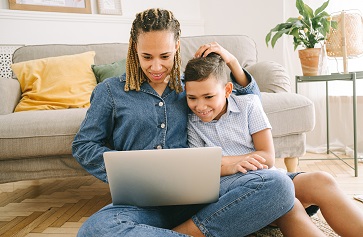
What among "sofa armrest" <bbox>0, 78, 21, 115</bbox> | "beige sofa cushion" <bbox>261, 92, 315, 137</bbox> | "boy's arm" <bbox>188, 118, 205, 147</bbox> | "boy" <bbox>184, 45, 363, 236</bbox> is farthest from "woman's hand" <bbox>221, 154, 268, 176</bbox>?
"sofa armrest" <bbox>0, 78, 21, 115</bbox>

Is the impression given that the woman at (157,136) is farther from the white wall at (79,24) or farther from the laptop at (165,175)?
the white wall at (79,24)

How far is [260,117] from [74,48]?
1.31 m

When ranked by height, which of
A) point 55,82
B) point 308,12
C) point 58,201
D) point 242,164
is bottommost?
point 58,201

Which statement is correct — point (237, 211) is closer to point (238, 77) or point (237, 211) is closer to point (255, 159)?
point (255, 159)

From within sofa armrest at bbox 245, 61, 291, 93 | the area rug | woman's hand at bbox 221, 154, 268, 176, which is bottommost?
the area rug

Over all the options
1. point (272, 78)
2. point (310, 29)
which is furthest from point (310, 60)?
point (272, 78)

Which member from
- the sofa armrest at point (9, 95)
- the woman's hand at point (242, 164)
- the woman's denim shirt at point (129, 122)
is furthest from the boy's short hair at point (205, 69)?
the sofa armrest at point (9, 95)

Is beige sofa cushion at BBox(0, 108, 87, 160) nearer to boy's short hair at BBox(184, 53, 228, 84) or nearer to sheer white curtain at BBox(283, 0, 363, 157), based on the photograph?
boy's short hair at BBox(184, 53, 228, 84)

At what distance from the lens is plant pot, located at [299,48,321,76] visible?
196 centimetres

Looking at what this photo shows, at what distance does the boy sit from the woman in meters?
0.05

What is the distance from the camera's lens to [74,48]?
2.00 metres

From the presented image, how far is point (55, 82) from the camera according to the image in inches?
70.0

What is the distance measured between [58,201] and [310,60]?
1509mm

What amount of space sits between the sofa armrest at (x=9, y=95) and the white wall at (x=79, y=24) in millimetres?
861
